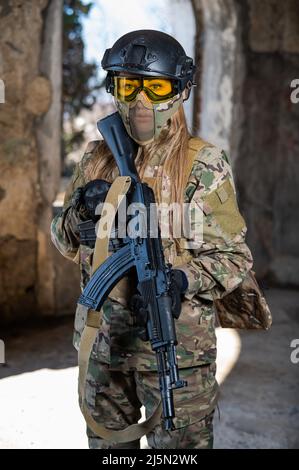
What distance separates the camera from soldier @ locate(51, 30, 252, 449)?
6.49 feet

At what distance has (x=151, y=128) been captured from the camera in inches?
79.2

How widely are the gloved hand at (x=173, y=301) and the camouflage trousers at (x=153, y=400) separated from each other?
0.22 m

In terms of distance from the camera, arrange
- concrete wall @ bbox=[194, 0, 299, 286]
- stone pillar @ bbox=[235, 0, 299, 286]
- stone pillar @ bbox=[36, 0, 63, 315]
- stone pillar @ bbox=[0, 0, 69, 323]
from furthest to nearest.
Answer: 1. stone pillar @ bbox=[235, 0, 299, 286]
2. concrete wall @ bbox=[194, 0, 299, 286]
3. stone pillar @ bbox=[36, 0, 63, 315]
4. stone pillar @ bbox=[0, 0, 69, 323]

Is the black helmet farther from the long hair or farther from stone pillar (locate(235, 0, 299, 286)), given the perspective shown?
stone pillar (locate(235, 0, 299, 286))

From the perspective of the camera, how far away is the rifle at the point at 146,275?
6.05ft

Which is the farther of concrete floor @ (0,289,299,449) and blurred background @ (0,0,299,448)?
blurred background @ (0,0,299,448)

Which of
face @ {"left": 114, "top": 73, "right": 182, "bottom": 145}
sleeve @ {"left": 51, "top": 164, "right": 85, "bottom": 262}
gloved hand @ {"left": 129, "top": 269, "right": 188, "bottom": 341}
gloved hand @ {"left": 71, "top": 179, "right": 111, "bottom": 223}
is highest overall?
face @ {"left": 114, "top": 73, "right": 182, "bottom": 145}

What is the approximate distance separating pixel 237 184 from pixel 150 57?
4209 mm

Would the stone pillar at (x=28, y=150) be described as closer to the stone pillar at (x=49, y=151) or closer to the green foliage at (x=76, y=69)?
the stone pillar at (x=49, y=151)

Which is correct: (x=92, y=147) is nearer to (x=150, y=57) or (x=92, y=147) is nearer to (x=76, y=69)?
(x=150, y=57)

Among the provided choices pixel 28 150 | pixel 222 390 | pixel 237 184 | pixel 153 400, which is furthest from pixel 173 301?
pixel 237 184

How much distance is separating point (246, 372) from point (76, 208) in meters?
2.42

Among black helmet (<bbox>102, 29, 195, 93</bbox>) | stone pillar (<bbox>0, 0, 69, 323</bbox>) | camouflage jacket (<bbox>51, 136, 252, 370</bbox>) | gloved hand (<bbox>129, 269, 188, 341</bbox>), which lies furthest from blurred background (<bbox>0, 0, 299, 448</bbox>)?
black helmet (<bbox>102, 29, 195, 93</bbox>)

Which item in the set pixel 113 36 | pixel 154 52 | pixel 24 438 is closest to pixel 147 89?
pixel 154 52
